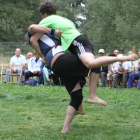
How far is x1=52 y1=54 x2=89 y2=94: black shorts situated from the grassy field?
2.61ft

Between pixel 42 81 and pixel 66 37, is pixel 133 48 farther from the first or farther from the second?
pixel 66 37

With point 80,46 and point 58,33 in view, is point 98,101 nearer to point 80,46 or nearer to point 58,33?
point 80,46

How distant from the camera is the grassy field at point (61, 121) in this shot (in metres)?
4.06

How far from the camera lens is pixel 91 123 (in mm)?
5004

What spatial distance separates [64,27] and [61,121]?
73.7 inches

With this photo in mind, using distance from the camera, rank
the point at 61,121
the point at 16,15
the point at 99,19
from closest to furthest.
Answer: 1. the point at 61,121
2. the point at 16,15
3. the point at 99,19

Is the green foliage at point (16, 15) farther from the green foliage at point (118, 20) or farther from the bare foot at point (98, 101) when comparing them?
the bare foot at point (98, 101)

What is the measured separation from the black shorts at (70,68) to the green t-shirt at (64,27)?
0.15 m

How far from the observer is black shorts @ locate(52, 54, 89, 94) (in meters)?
4.07

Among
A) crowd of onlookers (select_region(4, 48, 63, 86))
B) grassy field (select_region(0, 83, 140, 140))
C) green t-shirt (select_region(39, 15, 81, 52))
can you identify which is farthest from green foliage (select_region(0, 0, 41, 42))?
green t-shirt (select_region(39, 15, 81, 52))

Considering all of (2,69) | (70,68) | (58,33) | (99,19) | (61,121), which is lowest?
(61,121)

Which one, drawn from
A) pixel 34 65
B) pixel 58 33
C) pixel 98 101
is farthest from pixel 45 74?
pixel 58 33

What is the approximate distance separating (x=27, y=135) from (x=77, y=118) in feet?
5.29

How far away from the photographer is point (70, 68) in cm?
410
